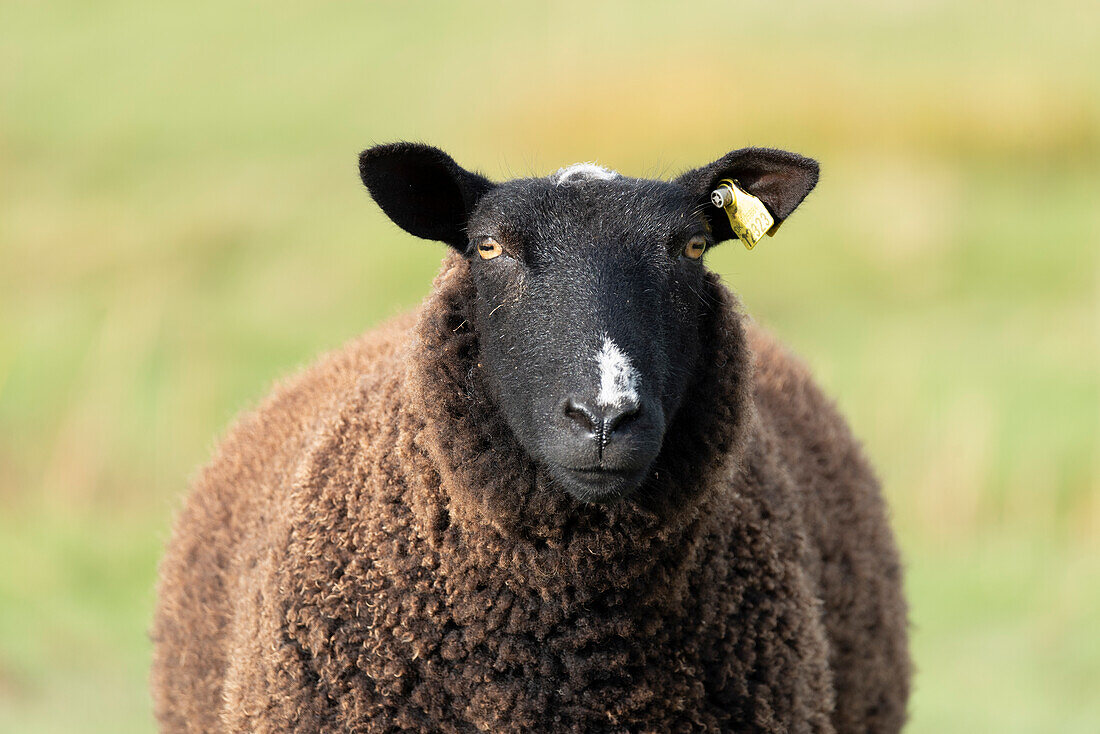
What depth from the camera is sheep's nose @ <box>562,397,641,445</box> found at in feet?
15.4

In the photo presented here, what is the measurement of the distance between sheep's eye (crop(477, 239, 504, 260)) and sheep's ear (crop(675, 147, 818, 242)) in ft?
2.81

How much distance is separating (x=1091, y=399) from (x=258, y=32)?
29307 mm

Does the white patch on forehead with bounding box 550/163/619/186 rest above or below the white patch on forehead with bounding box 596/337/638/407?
above

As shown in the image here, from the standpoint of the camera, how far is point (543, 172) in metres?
23.1

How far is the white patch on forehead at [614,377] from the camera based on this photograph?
15.4ft

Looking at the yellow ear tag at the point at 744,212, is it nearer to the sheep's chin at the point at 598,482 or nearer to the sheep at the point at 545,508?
the sheep at the point at 545,508

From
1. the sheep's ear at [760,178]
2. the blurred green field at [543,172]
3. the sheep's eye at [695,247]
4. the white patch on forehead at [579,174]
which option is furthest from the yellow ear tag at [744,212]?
the white patch on forehead at [579,174]

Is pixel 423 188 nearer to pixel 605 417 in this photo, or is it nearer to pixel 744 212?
pixel 744 212

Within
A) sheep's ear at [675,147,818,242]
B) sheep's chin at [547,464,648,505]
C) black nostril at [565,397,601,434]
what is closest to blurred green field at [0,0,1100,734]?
sheep's ear at [675,147,818,242]

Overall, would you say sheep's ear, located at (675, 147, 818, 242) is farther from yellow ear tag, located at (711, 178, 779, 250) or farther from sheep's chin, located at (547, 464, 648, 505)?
sheep's chin, located at (547, 464, 648, 505)

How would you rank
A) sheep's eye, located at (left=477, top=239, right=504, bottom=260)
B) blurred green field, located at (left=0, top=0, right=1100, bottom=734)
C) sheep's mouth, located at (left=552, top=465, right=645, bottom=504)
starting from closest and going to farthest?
sheep's mouth, located at (left=552, top=465, right=645, bottom=504)
sheep's eye, located at (left=477, top=239, right=504, bottom=260)
blurred green field, located at (left=0, top=0, right=1100, bottom=734)

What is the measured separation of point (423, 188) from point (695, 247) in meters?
1.10

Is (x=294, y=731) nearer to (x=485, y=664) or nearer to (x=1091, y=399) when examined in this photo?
(x=485, y=664)

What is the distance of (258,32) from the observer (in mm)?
40031
